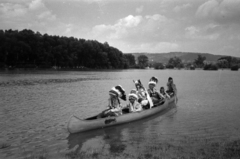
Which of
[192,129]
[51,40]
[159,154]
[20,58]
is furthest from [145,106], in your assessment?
[51,40]

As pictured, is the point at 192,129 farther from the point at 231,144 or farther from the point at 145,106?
the point at 145,106

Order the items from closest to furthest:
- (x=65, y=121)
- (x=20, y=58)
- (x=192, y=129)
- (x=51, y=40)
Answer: (x=192, y=129)
(x=65, y=121)
(x=20, y=58)
(x=51, y=40)

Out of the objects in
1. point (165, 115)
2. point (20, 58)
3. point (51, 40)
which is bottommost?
point (165, 115)

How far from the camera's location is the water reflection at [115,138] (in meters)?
9.19

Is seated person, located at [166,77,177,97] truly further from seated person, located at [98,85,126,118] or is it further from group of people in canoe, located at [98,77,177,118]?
seated person, located at [98,85,126,118]

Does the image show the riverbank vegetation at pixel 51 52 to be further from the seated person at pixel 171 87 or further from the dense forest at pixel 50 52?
the seated person at pixel 171 87

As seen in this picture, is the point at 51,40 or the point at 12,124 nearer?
the point at 12,124

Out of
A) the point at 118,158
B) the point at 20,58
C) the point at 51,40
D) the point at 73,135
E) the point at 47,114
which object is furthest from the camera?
the point at 51,40

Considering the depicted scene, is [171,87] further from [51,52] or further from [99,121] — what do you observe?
[51,52]

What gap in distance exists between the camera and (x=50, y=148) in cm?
909

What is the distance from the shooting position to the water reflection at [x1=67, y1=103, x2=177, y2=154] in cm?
919

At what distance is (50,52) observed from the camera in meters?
86.0

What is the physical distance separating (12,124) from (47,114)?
9.83 feet

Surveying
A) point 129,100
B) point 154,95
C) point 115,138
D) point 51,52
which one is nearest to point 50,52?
point 51,52
